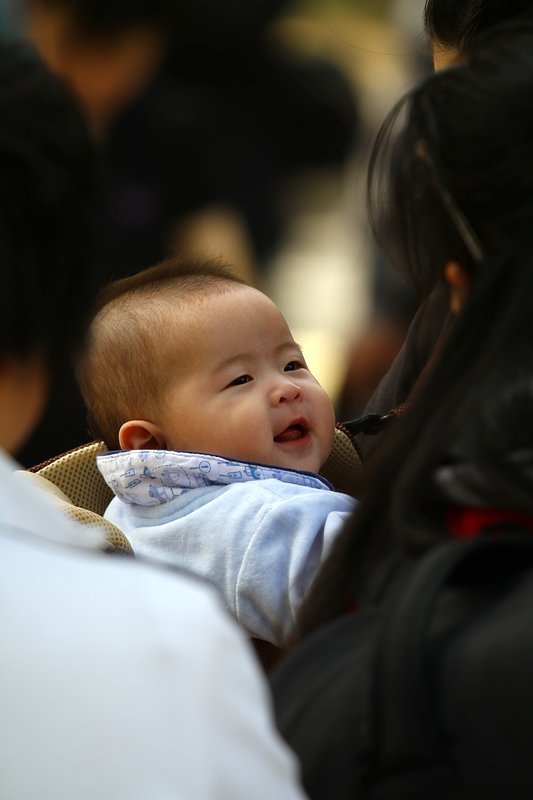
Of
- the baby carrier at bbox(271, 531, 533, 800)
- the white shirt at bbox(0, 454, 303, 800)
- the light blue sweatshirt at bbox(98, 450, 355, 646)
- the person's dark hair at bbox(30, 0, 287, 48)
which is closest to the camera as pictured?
the white shirt at bbox(0, 454, 303, 800)

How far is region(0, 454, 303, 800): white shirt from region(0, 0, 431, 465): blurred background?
1.46m

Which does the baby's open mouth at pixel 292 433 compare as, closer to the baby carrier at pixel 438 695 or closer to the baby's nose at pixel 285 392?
the baby's nose at pixel 285 392

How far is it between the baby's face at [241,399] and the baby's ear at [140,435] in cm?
1

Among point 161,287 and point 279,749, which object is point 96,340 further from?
point 279,749

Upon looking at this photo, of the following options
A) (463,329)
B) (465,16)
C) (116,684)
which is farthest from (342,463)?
(116,684)

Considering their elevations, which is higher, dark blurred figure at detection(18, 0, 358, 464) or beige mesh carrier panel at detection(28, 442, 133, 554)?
dark blurred figure at detection(18, 0, 358, 464)

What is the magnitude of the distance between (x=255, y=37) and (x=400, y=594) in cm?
229

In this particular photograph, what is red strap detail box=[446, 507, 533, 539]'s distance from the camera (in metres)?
1.24

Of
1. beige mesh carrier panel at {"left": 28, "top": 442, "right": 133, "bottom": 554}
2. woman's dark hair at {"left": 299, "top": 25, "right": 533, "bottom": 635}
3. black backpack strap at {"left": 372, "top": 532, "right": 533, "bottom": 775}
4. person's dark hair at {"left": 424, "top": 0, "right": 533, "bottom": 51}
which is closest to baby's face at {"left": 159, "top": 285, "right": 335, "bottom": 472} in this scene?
beige mesh carrier panel at {"left": 28, "top": 442, "right": 133, "bottom": 554}

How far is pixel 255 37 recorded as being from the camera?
3.24 meters

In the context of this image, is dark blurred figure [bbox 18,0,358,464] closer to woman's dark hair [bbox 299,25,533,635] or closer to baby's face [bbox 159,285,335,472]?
baby's face [bbox 159,285,335,472]

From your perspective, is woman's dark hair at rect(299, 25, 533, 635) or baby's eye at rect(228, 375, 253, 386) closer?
woman's dark hair at rect(299, 25, 533, 635)

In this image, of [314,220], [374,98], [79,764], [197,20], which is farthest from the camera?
[374,98]

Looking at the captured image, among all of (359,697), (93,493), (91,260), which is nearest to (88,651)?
(359,697)
